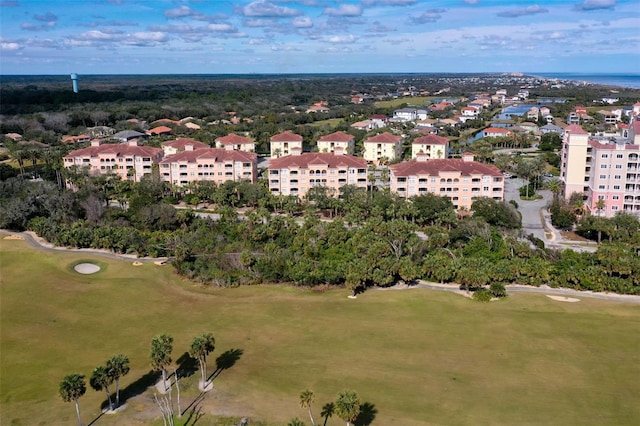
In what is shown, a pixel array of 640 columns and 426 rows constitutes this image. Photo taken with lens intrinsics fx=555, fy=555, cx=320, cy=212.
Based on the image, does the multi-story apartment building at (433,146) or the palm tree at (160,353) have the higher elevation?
the multi-story apartment building at (433,146)

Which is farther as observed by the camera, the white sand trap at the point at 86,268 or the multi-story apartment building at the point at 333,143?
the multi-story apartment building at the point at 333,143

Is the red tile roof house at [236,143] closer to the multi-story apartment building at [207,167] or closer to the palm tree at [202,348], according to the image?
the multi-story apartment building at [207,167]

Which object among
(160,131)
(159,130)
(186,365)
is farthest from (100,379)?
(159,130)

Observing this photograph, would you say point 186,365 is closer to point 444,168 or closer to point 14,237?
point 14,237

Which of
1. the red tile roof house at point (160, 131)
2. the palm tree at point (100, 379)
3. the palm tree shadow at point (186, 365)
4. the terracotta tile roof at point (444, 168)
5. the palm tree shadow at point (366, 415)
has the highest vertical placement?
the red tile roof house at point (160, 131)

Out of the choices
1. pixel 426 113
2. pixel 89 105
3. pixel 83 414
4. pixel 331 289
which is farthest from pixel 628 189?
pixel 89 105

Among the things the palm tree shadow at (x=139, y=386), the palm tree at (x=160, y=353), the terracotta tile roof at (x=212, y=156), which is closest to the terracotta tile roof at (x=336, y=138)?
the terracotta tile roof at (x=212, y=156)
